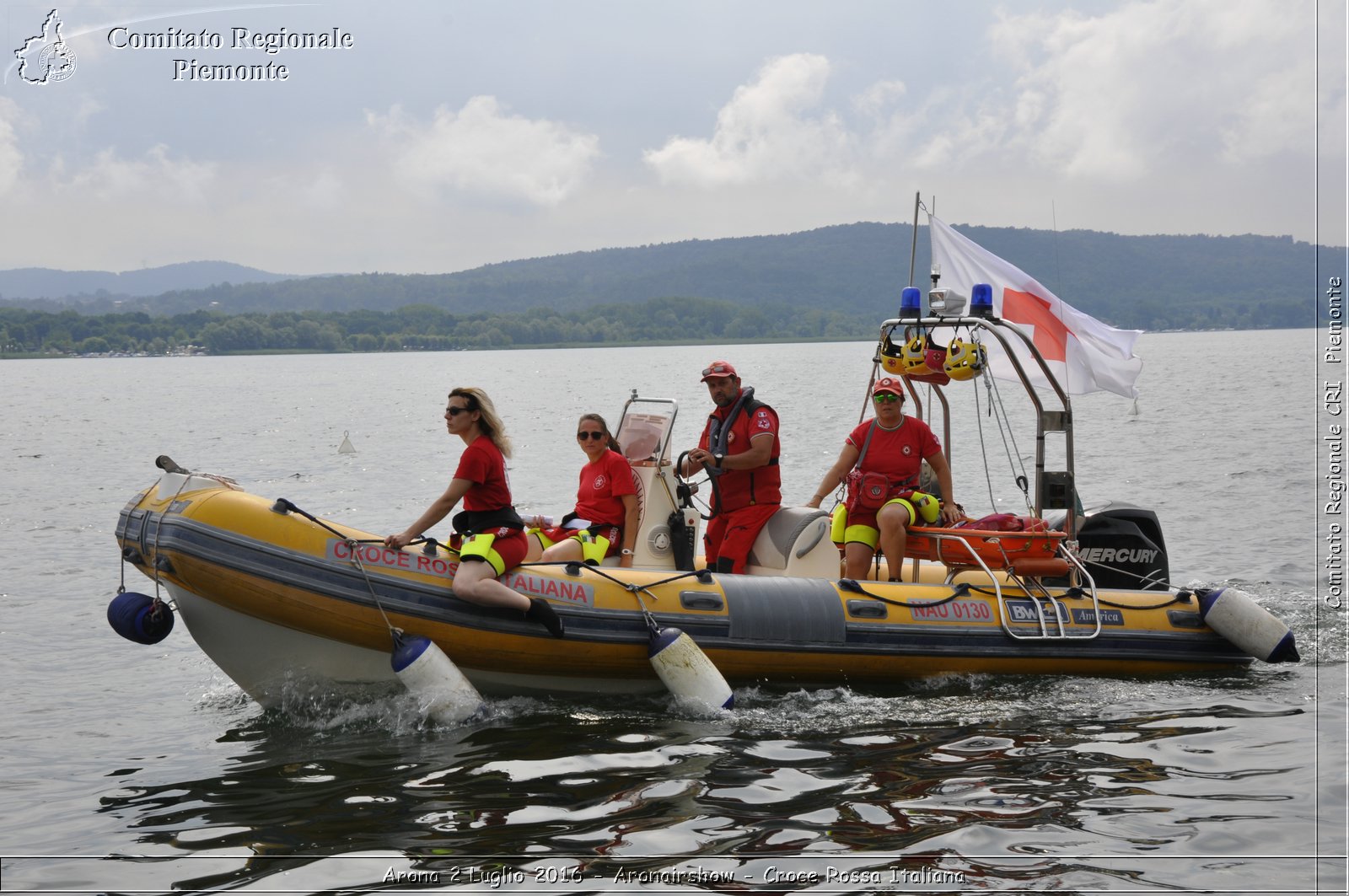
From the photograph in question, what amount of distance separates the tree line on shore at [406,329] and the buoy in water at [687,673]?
103 m

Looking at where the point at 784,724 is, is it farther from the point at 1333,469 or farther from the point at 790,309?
the point at 790,309

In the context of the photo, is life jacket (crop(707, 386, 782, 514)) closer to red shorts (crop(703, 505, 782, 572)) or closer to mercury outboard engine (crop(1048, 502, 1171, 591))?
red shorts (crop(703, 505, 782, 572))

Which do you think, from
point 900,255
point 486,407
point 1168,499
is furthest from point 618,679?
point 900,255

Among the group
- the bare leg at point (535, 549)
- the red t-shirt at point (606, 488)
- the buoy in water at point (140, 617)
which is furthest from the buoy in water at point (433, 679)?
the red t-shirt at point (606, 488)

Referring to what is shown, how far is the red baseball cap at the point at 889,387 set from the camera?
8.16 m

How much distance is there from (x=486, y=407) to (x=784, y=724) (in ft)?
7.88

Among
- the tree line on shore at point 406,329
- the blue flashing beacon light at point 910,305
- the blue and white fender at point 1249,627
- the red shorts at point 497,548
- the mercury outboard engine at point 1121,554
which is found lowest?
the blue and white fender at point 1249,627

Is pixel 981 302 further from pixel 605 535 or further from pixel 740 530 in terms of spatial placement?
pixel 605 535

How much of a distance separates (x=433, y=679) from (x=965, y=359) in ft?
12.2

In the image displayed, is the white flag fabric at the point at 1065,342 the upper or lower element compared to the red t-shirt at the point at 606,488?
upper

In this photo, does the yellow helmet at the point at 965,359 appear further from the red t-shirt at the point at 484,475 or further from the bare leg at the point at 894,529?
the red t-shirt at the point at 484,475

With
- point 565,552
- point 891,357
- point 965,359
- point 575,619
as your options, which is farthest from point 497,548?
point 965,359

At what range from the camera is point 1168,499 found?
18250 millimetres

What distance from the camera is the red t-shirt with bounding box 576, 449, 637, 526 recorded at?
27.2 feet
